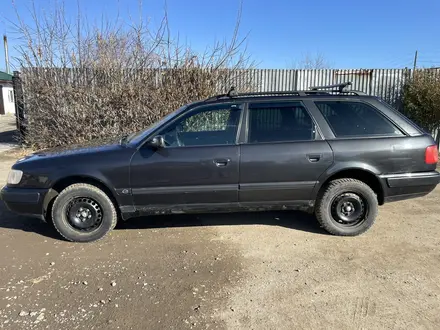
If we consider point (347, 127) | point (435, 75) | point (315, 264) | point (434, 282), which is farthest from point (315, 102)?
point (435, 75)

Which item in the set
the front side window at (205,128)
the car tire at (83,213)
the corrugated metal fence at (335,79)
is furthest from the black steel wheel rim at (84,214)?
the corrugated metal fence at (335,79)

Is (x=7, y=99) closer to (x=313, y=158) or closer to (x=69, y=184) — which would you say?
(x=69, y=184)

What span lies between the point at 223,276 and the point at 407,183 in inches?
97.8

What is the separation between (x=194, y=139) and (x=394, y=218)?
9.76 feet

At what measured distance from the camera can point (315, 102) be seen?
404cm

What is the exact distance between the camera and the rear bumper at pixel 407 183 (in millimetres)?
3928

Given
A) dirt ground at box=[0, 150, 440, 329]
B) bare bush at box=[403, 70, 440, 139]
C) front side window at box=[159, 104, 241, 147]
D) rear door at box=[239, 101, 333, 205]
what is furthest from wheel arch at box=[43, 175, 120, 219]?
bare bush at box=[403, 70, 440, 139]

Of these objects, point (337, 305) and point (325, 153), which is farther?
point (325, 153)

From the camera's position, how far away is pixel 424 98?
9266 millimetres

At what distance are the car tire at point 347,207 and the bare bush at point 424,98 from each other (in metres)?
6.71

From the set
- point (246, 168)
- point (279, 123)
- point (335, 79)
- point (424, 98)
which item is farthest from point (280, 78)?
point (246, 168)

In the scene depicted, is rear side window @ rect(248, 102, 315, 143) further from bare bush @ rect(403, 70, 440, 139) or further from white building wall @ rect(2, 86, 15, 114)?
white building wall @ rect(2, 86, 15, 114)

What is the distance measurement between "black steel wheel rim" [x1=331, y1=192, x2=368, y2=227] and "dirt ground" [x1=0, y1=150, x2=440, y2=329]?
0.74 feet

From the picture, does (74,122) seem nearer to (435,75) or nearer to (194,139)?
(194,139)
